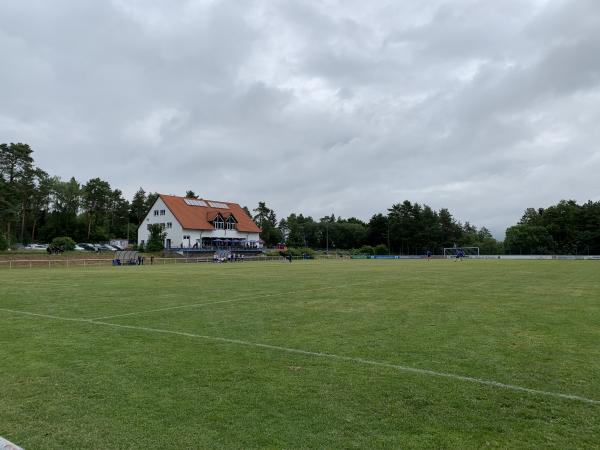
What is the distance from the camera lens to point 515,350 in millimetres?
8156

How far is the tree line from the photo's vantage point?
88438mm

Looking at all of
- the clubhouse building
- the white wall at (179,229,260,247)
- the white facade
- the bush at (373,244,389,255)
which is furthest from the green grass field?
the bush at (373,244,389,255)

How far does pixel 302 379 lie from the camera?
6.46 m

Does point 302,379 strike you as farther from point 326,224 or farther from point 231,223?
point 326,224

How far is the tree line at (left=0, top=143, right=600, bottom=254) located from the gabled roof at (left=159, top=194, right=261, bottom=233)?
25364 mm

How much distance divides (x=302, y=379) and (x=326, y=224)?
136 metres

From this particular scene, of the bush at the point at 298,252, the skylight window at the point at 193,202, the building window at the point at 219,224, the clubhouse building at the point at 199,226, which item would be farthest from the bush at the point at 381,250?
the skylight window at the point at 193,202

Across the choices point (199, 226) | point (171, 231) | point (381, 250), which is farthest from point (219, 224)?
point (381, 250)

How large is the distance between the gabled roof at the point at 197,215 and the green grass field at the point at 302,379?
7107cm

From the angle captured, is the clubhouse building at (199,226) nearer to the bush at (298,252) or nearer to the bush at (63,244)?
the bush at (298,252)

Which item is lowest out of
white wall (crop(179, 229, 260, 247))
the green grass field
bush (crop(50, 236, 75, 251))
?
the green grass field

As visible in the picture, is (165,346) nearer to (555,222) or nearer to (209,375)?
(209,375)

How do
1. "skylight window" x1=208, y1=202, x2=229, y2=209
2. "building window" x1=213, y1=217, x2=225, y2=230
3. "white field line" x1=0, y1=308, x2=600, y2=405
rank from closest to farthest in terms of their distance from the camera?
"white field line" x1=0, y1=308, x2=600, y2=405 → "building window" x1=213, y1=217, x2=225, y2=230 → "skylight window" x1=208, y1=202, x2=229, y2=209

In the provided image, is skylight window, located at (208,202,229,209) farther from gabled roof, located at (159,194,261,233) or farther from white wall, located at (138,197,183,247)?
white wall, located at (138,197,183,247)
